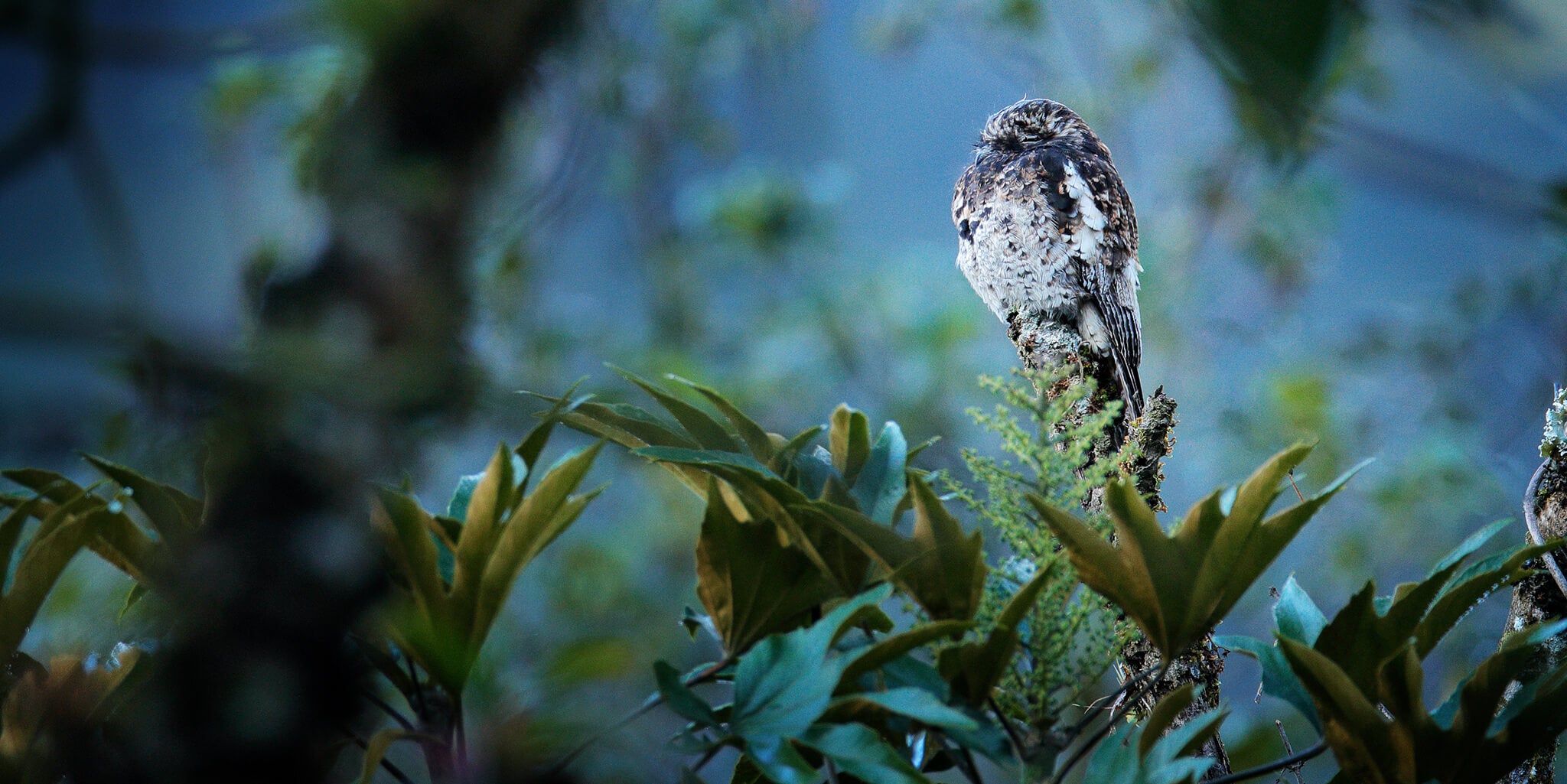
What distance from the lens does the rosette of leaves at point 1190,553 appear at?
604 millimetres

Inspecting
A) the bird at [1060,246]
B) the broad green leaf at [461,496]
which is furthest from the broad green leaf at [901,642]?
the bird at [1060,246]

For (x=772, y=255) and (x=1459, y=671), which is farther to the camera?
(x=772, y=255)

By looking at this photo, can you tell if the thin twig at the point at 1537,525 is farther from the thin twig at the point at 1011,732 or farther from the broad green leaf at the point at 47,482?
the broad green leaf at the point at 47,482

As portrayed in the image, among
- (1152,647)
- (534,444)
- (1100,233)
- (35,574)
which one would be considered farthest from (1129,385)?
(35,574)

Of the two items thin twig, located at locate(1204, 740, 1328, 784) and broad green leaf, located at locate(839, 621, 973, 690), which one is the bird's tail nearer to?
thin twig, located at locate(1204, 740, 1328, 784)

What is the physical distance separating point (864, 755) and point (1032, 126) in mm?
2036

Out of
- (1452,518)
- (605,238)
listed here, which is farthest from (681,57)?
(1452,518)

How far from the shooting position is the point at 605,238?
87 centimetres

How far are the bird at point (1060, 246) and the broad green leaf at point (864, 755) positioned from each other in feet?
5.33

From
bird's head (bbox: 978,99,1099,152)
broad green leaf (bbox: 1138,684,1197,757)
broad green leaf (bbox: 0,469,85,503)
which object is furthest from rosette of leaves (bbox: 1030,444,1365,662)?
bird's head (bbox: 978,99,1099,152)

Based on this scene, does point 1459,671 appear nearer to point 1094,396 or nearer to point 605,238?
point 1094,396

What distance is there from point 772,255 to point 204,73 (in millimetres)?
2804

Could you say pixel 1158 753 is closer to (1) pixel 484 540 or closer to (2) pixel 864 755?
(2) pixel 864 755

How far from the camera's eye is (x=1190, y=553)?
619 millimetres
